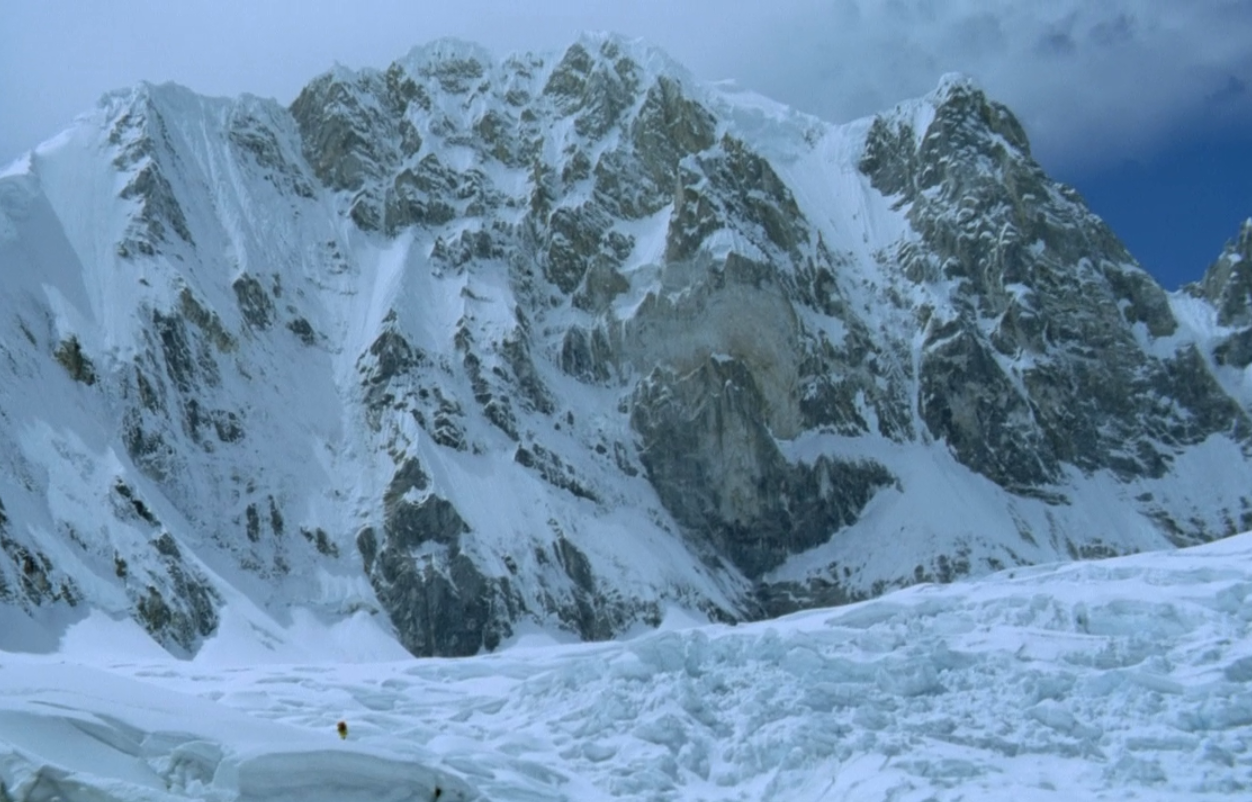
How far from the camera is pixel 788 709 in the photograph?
48406 millimetres

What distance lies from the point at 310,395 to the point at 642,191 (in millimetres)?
41245

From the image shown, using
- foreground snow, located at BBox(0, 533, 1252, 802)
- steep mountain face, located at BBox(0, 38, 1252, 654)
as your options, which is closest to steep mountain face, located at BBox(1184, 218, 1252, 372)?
steep mountain face, located at BBox(0, 38, 1252, 654)

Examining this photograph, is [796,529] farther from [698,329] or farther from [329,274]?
[329,274]

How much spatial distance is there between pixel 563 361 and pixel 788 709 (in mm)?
93252

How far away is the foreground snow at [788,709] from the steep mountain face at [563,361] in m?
46.4

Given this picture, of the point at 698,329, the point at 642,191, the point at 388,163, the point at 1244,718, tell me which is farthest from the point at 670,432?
the point at 1244,718

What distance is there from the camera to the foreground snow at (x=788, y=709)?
3581 cm

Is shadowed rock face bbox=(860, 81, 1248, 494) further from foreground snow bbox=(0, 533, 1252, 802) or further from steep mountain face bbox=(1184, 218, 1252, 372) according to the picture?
foreground snow bbox=(0, 533, 1252, 802)

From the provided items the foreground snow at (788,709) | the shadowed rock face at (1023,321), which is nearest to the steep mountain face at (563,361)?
the shadowed rock face at (1023,321)

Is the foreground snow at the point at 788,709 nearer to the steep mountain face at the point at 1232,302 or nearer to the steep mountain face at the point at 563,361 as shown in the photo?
the steep mountain face at the point at 563,361

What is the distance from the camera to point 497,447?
126 m

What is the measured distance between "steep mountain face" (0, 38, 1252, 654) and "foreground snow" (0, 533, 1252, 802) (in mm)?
46393

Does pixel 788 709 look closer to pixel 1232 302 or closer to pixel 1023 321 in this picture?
pixel 1023 321

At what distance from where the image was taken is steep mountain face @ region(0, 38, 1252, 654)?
111812mm
